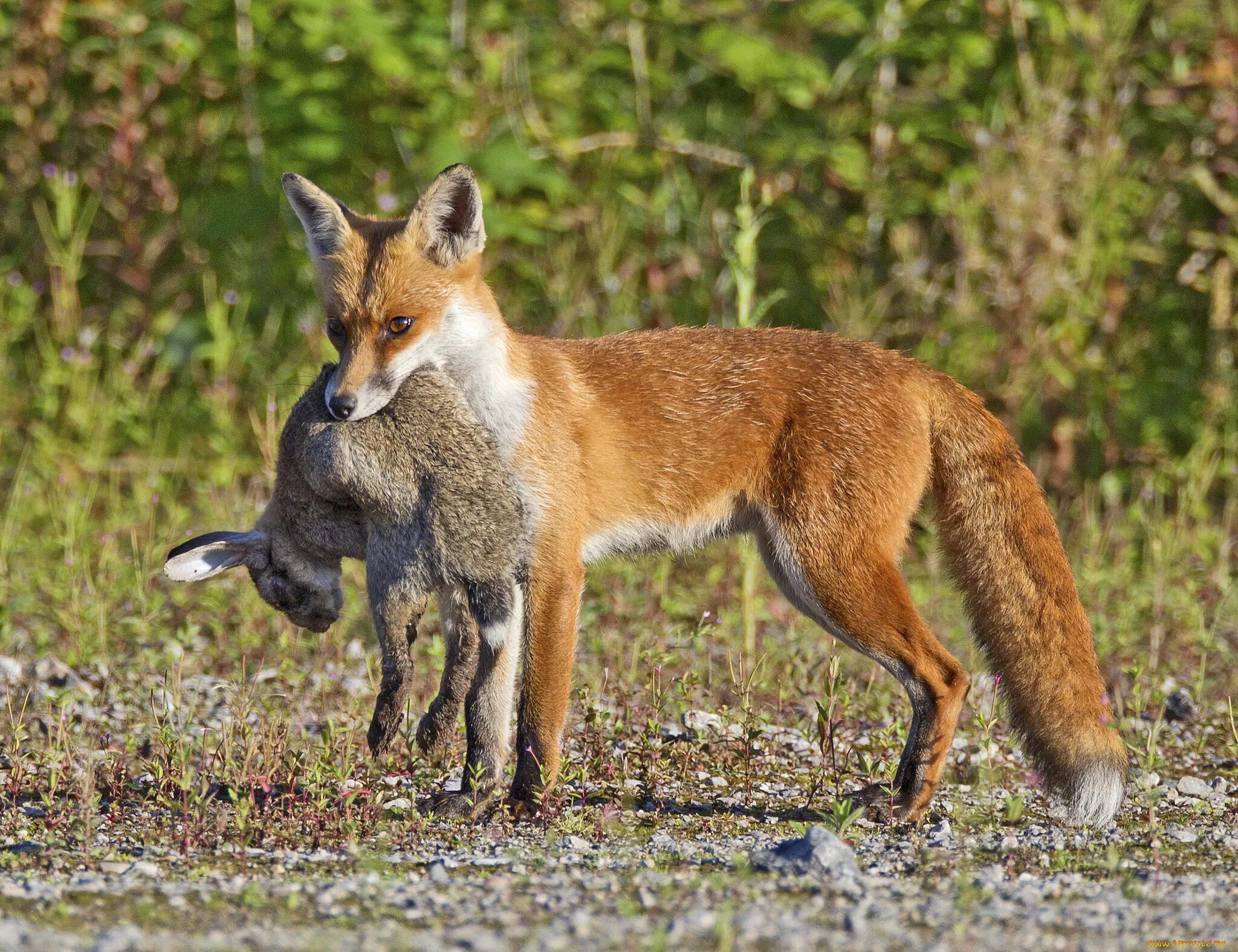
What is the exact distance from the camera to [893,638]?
4.77m

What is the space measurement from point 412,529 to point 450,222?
3.70ft

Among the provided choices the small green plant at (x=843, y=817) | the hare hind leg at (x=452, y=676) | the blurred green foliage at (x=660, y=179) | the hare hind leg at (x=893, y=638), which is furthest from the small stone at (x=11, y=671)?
the small green plant at (x=843, y=817)

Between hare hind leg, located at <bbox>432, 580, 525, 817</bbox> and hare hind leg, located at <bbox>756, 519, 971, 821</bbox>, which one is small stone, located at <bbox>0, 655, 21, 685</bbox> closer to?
hare hind leg, located at <bbox>432, 580, 525, 817</bbox>

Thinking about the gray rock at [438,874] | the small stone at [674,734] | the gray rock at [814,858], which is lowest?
the gray rock at [438,874]

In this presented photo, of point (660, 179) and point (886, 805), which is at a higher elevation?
point (660, 179)

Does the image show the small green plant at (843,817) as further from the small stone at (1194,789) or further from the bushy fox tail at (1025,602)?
the small stone at (1194,789)

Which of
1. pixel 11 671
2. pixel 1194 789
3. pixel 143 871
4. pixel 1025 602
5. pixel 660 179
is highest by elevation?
pixel 660 179

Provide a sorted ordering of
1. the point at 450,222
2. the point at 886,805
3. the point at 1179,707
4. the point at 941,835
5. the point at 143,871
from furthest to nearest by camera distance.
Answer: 1. the point at 1179,707
2. the point at 450,222
3. the point at 886,805
4. the point at 941,835
5. the point at 143,871

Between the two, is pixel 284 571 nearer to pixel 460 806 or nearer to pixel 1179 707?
pixel 460 806

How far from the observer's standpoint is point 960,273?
309 inches

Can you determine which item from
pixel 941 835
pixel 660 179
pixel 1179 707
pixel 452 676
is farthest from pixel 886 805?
pixel 660 179

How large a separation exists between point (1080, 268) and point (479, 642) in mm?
4624

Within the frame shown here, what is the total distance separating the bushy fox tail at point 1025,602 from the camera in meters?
4.45

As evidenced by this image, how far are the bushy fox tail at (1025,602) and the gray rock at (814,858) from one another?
0.97 metres
